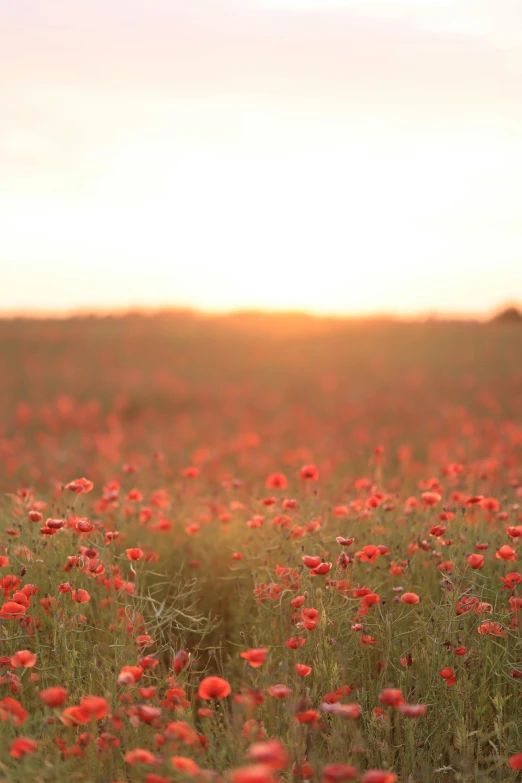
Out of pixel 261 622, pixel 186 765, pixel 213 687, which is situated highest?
pixel 213 687

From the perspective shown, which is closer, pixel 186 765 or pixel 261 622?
pixel 186 765

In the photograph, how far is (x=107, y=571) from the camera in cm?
333

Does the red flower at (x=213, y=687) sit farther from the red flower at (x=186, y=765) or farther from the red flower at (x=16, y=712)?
the red flower at (x=16, y=712)

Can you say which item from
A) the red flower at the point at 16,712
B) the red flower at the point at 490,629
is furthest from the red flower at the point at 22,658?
the red flower at the point at 490,629

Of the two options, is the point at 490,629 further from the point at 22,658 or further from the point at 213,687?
the point at 22,658

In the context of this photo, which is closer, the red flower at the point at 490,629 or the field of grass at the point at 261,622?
the field of grass at the point at 261,622

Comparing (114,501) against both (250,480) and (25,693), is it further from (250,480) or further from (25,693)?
(250,480)

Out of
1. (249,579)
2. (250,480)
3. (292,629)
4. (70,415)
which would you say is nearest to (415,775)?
(292,629)

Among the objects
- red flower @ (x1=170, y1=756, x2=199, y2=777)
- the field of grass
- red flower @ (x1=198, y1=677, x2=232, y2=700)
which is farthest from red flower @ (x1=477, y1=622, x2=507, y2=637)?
red flower @ (x1=170, y1=756, x2=199, y2=777)

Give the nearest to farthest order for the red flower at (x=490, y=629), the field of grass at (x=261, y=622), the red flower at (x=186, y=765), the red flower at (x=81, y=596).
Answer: the red flower at (x=186, y=765) < the field of grass at (x=261, y=622) < the red flower at (x=81, y=596) < the red flower at (x=490, y=629)

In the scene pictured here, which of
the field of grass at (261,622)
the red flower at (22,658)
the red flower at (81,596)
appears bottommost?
the field of grass at (261,622)

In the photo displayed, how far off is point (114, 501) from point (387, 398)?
1190 cm

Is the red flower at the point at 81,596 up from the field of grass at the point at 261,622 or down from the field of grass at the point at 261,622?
up

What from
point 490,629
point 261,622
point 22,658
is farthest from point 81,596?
point 490,629
